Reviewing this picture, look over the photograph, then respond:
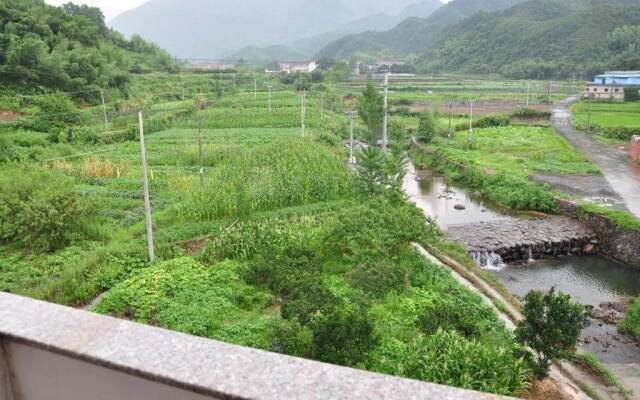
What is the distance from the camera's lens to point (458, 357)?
299 inches

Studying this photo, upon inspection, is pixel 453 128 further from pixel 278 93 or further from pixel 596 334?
pixel 596 334

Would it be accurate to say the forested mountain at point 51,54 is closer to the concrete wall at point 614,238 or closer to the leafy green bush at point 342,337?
the leafy green bush at point 342,337

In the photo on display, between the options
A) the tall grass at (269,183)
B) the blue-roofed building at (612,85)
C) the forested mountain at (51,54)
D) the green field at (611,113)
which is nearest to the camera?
the tall grass at (269,183)

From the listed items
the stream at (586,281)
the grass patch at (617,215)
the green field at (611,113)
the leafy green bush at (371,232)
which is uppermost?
the green field at (611,113)

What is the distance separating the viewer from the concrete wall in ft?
49.5

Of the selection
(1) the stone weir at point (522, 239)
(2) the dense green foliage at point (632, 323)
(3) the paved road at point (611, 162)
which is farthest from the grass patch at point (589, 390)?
(3) the paved road at point (611, 162)

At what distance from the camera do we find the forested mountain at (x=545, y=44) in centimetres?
6156

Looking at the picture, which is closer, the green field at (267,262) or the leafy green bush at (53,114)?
the green field at (267,262)

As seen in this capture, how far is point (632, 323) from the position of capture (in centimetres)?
1109

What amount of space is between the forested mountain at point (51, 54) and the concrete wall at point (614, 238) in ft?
Answer: 110

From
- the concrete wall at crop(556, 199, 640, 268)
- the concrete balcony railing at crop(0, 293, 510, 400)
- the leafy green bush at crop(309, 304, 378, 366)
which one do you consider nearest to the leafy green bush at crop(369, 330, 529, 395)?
the leafy green bush at crop(309, 304, 378, 366)

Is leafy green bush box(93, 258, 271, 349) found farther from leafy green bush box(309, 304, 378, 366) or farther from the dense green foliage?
the dense green foliage

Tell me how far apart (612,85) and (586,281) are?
40594 mm

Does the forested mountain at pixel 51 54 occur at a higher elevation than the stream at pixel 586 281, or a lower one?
higher
